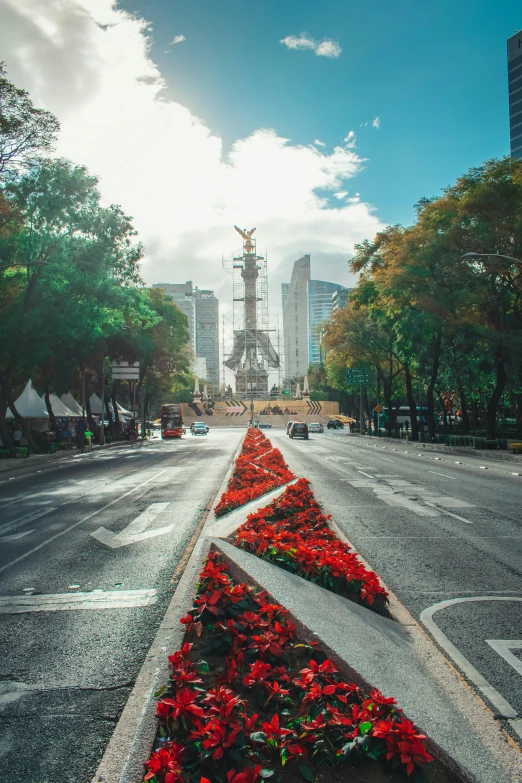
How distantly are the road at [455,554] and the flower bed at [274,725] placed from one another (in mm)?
1184

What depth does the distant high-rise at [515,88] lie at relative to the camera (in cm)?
14238

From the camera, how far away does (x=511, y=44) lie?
149750 millimetres

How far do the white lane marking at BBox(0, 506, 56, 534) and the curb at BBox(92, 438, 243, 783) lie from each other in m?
7.26

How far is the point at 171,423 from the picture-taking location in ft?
223

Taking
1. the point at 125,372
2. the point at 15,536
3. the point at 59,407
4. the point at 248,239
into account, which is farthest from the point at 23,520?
the point at 248,239

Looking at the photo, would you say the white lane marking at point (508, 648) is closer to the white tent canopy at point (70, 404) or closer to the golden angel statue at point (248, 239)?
the white tent canopy at point (70, 404)

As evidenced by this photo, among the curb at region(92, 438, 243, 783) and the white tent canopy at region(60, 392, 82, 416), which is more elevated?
the white tent canopy at region(60, 392, 82, 416)

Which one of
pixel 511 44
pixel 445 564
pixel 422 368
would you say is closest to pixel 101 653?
pixel 445 564

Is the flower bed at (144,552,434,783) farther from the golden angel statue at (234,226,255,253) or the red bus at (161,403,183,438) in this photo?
the golden angel statue at (234,226,255,253)

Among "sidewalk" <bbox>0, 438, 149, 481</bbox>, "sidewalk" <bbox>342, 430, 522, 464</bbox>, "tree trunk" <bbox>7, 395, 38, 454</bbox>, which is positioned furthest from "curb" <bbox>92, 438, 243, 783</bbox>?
"tree trunk" <bbox>7, 395, 38, 454</bbox>

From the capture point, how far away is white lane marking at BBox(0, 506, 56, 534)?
480 inches

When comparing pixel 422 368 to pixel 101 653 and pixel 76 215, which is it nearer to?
pixel 76 215

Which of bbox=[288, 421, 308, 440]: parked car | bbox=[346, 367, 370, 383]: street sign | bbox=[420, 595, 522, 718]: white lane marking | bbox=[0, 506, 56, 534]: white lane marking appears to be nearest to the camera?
bbox=[420, 595, 522, 718]: white lane marking

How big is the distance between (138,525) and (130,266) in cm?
2991
